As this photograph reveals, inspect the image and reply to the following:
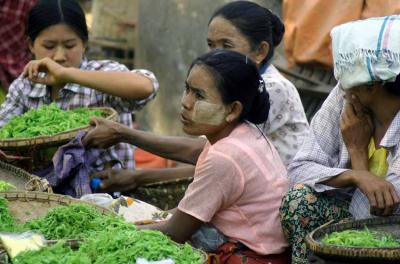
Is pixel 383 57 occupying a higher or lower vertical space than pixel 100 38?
higher

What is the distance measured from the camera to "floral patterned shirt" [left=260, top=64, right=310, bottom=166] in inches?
227

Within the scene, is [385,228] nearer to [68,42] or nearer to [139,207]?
[139,207]

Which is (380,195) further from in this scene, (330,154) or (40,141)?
(40,141)

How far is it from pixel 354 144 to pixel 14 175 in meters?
2.00

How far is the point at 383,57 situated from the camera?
4.96 meters

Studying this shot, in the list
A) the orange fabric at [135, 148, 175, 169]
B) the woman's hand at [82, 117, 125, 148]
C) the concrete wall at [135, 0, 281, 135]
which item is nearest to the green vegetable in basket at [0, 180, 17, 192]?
the woman's hand at [82, 117, 125, 148]

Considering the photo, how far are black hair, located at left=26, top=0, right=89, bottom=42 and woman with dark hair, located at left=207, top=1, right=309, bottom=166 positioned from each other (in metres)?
1.10

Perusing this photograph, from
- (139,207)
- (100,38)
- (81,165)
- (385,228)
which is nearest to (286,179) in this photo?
(385,228)

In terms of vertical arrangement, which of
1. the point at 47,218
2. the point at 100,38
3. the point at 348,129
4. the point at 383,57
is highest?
the point at 383,57

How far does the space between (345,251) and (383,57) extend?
103 centimetres

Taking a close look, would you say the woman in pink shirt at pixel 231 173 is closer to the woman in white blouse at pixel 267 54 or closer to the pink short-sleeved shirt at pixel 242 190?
the pink short-sleeved shirt at pixel 242 190

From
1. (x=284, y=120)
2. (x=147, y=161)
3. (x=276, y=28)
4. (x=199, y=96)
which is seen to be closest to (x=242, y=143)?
(x=199, y=96)

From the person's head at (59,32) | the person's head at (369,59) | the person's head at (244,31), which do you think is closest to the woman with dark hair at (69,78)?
the person's head at (59,32)

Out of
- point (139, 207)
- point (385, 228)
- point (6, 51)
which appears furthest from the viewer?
point (6, 51)
